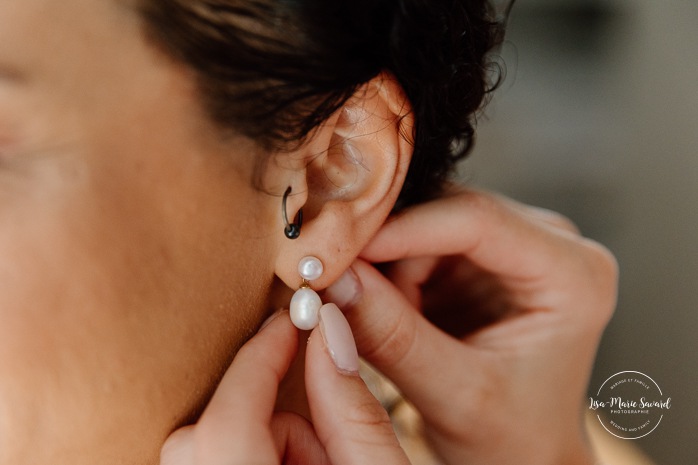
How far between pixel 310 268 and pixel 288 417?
7.4 inches

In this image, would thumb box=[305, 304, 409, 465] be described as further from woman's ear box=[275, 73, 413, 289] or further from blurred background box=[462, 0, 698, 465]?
blurred background box=[462, 0, 698, 465]

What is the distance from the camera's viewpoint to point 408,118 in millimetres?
860

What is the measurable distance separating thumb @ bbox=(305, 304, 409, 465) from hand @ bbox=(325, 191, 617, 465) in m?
0.13

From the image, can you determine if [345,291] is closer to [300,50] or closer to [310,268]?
[310,268]

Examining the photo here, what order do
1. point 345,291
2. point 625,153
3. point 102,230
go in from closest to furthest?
point 102,230
point 345,291
point 625,153

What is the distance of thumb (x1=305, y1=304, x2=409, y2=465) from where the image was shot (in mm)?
750

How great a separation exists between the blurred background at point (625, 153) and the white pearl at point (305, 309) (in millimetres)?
608

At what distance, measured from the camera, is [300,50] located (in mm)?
730

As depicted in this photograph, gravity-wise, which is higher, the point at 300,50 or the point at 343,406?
the point at 300,50

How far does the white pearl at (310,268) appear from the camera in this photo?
83 cm

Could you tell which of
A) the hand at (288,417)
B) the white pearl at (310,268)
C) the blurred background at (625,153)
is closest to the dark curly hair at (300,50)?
the white pearl at (310,268)

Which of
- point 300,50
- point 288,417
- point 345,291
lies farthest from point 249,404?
point 300,50

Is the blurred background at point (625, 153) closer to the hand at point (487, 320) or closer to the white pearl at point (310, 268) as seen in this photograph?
the hand at point (487, 320)

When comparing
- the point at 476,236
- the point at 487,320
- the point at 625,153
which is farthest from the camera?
the point at 625,153
